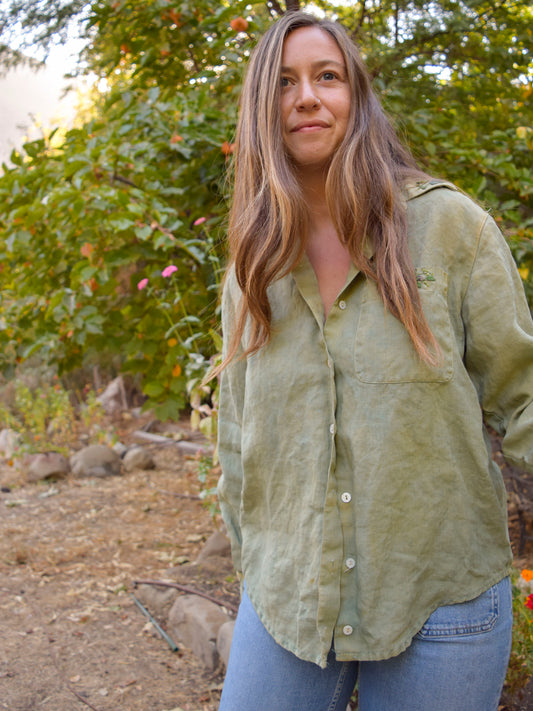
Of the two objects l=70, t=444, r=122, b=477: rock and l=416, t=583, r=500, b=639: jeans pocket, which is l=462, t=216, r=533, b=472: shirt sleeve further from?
l=70, t=444, r=122, b=477: rock

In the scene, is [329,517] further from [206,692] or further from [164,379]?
[164,379]

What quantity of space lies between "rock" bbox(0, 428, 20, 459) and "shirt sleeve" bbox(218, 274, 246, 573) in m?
3.77

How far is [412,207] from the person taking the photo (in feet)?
4.08

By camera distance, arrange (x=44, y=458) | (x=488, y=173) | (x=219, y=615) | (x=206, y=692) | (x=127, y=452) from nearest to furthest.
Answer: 1. (x=206, y=692)
2. (x=219, y=615)
3. (x=488, y=173)
4. (x=44, y=458)
5. (x=127, y=452)

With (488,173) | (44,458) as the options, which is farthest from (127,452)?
(488,173)

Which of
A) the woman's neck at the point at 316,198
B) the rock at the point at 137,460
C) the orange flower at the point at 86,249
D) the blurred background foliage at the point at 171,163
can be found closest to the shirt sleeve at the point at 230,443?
the woman's neck at the point at 316,198

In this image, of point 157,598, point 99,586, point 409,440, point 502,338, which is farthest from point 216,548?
point 502,338

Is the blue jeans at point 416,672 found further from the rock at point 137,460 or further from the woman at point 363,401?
the rock at point 137,460

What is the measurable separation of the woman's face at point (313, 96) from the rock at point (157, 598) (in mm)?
2242

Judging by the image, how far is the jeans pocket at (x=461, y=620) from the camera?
116 centimetres

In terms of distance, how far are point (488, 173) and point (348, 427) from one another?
214 cm

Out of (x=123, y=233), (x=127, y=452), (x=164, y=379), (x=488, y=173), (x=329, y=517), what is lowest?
(x=127, y=452)

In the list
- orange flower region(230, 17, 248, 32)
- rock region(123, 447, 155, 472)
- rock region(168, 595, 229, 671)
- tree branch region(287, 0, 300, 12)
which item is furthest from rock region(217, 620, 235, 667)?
rock region(123, 447, 155, 472)

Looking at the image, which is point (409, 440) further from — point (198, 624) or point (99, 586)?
point (99, 586)
